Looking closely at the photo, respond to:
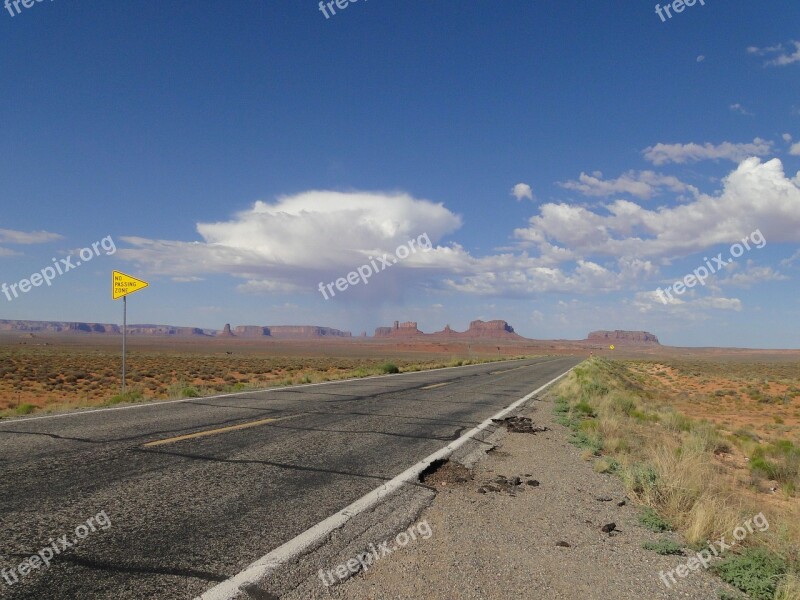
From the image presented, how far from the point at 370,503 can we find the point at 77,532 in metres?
2.51

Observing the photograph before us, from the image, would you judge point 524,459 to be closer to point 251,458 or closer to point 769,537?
point 769,537

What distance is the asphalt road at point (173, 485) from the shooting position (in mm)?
3375

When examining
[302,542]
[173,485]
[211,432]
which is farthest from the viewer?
[211,432]

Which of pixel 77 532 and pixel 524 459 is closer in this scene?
pixel 77 532

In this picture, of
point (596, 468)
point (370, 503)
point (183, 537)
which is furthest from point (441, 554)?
point (596, 468)

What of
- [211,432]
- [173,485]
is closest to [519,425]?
[211,432]

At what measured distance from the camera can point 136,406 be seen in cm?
1069

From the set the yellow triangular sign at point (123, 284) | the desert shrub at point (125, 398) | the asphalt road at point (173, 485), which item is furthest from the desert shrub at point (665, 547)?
the yellow triangular sign at point (123, 284)

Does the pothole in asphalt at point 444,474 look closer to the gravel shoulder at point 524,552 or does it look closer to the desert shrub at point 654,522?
the gravel shoulder at point 524,552

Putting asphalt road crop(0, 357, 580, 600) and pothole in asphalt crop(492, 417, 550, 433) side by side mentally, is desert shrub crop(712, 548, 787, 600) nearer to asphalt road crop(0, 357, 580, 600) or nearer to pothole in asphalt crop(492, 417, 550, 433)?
asphalt road crop(0, 357, 580, 600)

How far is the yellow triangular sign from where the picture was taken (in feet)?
47.2

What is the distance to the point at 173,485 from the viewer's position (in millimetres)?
5082

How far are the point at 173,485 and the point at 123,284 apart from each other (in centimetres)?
1136

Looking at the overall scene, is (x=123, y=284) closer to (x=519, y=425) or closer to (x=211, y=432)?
(x=211, y=432)
